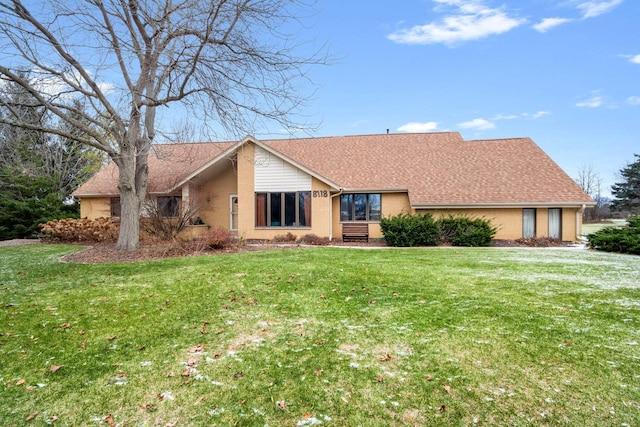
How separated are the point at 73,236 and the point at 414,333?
782 inches

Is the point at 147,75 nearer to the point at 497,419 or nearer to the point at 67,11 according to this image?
the point at 67,11

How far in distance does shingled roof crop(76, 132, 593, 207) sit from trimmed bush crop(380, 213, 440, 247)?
1503mm

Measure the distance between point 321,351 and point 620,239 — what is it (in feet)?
50.5

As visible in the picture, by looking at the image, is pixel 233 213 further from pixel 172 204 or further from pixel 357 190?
pixel 357 190

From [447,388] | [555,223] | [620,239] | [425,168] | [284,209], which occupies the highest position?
[425,168]

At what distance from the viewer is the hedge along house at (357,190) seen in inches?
708

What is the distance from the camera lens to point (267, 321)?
5.60 metres

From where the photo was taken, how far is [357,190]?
18.9 meters

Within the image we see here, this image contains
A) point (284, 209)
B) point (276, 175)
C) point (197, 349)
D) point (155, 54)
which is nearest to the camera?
point (197, 349)

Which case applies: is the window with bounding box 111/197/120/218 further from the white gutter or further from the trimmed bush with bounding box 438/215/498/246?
the trimmed bush with bounding box 438/215/498/246

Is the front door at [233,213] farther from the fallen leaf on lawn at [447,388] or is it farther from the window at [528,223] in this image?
the fallen leaf on lawn at [447,388]

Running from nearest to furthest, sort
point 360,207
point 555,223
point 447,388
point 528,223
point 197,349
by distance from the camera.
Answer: point 447,388 < point 197,349 < point 555,223 < point 528,223 < point 360,207

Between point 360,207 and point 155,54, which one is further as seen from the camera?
point 360,207

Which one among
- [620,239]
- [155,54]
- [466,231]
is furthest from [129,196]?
[620,239]
